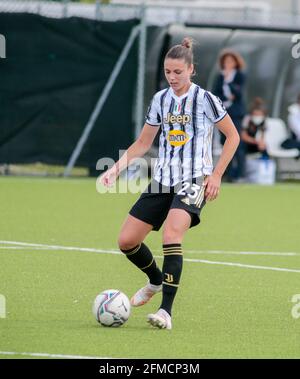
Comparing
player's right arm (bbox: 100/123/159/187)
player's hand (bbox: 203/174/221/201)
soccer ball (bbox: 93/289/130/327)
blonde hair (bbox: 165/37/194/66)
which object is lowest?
soccer ball (bbox: 93/289/130/327)

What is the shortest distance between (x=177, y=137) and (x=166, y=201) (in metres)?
0.47

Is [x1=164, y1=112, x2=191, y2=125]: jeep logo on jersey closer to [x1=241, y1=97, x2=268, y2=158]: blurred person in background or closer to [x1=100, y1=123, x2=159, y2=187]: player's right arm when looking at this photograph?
[x1=100, y1=123, x2=159, y2=187]: player's right arm

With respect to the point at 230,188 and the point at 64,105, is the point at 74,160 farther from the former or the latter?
the point at 230,188

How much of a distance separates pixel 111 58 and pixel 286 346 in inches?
567

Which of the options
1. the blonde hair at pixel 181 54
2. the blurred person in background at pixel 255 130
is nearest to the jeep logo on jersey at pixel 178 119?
the blonde hair at pixel 181 54

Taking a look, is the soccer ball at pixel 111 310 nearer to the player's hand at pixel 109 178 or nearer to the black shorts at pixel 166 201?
the black shorts at pixel 166 201

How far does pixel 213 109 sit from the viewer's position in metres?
8.70

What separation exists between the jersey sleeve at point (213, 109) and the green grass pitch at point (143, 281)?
1446 mm

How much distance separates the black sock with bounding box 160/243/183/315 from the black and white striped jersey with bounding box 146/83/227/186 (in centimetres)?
54

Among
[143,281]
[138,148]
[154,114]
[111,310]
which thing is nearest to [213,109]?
[154,114]

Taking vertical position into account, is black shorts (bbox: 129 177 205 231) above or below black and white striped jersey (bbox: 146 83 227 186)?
below

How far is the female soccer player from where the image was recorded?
8555mm

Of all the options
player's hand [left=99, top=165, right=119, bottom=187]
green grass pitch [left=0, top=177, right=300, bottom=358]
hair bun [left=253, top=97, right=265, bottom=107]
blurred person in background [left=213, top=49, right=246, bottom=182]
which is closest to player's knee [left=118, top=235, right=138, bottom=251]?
player's hand [left=99, top=165, right=119, bottom=187]

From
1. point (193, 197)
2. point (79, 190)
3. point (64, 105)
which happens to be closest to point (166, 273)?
point (193, 197)
